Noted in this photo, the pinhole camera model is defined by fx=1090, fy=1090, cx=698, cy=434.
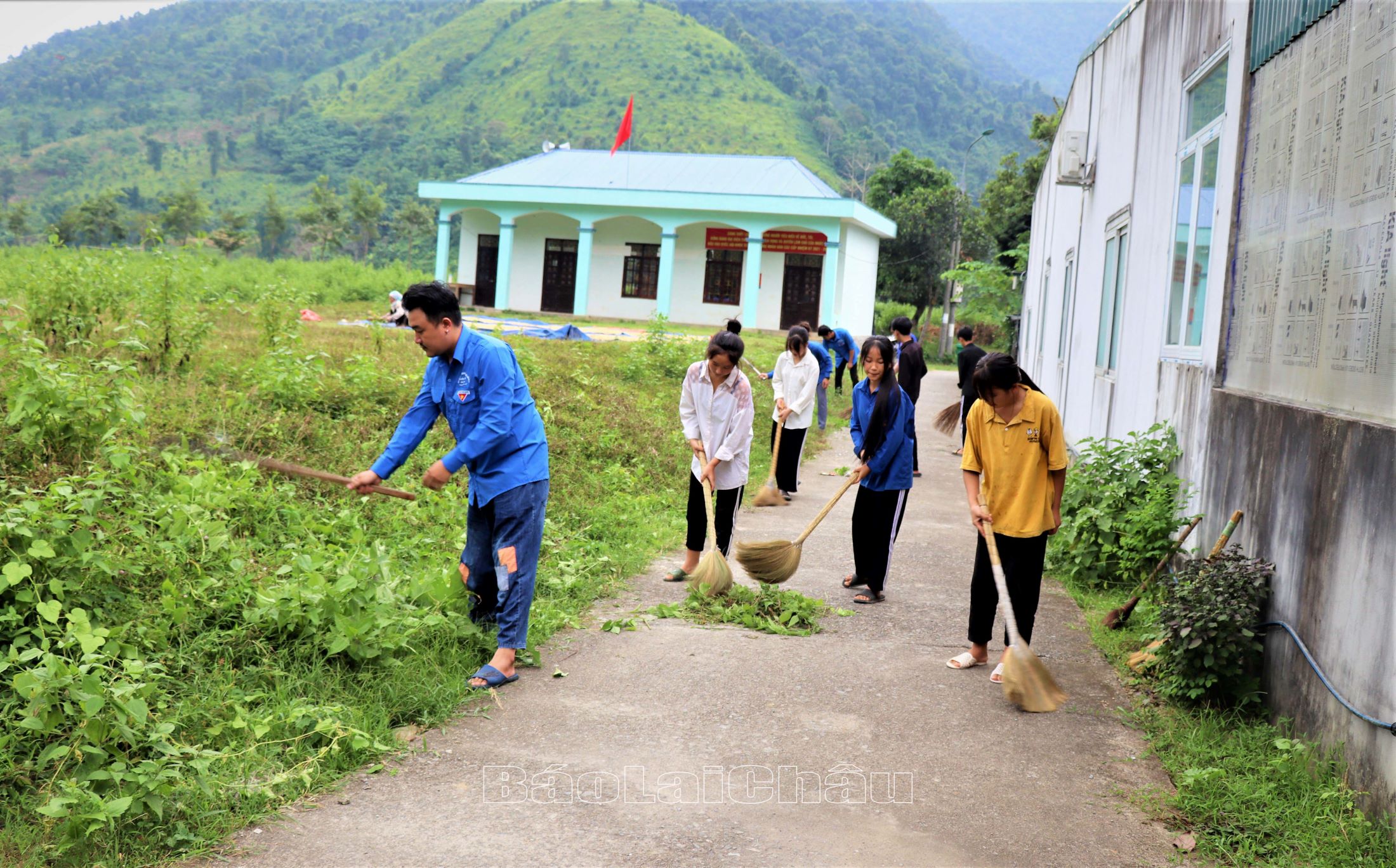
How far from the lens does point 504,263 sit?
34031 millimetres

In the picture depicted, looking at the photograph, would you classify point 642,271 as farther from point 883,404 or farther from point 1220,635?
point 1220,635

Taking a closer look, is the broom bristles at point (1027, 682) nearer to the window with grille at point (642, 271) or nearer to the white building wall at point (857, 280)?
the white building wall at point (857, 280)

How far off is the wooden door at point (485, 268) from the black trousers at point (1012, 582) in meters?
32.1

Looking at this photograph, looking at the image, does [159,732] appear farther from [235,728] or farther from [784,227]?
[784,227]

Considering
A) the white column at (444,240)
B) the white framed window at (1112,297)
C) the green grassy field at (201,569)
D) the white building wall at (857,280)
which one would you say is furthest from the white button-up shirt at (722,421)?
the white column at (444,240)

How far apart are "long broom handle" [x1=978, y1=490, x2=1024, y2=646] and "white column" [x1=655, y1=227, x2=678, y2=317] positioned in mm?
27812

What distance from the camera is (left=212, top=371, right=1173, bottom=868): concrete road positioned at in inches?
134

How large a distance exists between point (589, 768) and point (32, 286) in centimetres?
695

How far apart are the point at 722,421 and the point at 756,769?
111 inches

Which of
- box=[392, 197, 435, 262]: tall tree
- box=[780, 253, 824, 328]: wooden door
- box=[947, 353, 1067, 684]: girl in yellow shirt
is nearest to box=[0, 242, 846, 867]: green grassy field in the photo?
box=[947, 353, 1067, 684]: girl in yellow shirt

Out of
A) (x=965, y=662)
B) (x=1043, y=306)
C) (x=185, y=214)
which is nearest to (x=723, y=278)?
(x=1043, y=306)

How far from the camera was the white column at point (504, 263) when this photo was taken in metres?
33.6

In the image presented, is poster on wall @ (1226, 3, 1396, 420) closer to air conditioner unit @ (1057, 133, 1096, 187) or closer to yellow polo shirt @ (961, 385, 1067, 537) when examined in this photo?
yellow polo shirt @ (961, 385, 1067, 537)

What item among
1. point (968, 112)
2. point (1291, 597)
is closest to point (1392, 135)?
point (1291, 597)
